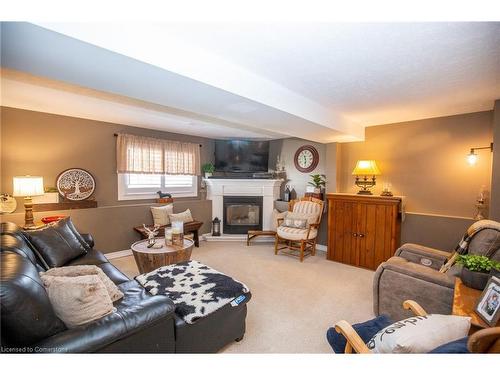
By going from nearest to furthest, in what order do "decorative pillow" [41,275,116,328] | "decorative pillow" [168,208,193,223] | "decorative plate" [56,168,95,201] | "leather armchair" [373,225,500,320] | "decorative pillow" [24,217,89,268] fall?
"decorative pillow" [41,275,116,328] < "leather armchair" [373,225,500,320] < "decorative pillow" [24,217,89,268] < "decorative plate" [56,168,95,201] < "decorative pillow" [168,208,193,223]

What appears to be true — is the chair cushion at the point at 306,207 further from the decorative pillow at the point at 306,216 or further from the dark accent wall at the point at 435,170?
the dark accent wall at the point at 435,170

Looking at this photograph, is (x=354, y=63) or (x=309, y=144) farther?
(x=309, y=144)

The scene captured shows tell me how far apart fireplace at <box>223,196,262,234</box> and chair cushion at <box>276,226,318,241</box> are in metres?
1.06

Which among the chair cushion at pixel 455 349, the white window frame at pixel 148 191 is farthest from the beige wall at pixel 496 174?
the white window frame at pixel 148 191

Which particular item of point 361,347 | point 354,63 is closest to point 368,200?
point 354,63

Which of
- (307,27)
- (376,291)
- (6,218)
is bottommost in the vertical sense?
(376,291)

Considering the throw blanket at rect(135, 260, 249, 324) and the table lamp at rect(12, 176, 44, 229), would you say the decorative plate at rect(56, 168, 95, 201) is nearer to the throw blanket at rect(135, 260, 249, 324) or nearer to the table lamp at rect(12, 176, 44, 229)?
the table lamp at rect(12, 176, 44, 229)

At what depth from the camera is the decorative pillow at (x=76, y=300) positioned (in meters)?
1.20

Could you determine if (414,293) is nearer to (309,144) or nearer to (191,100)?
(191,100)

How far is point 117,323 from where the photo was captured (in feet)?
3.92

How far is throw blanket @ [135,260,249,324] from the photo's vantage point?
1613mm

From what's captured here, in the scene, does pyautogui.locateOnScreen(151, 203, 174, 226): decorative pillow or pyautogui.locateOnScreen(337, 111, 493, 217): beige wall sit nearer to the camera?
pyautogui.locateOnScreen(337, 111, 493, 217): beige wall

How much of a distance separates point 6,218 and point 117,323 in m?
3.08

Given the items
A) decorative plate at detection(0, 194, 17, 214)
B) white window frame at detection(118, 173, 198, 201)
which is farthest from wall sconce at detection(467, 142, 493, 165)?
decorative plate at detection(0, 194, 17, 214)
